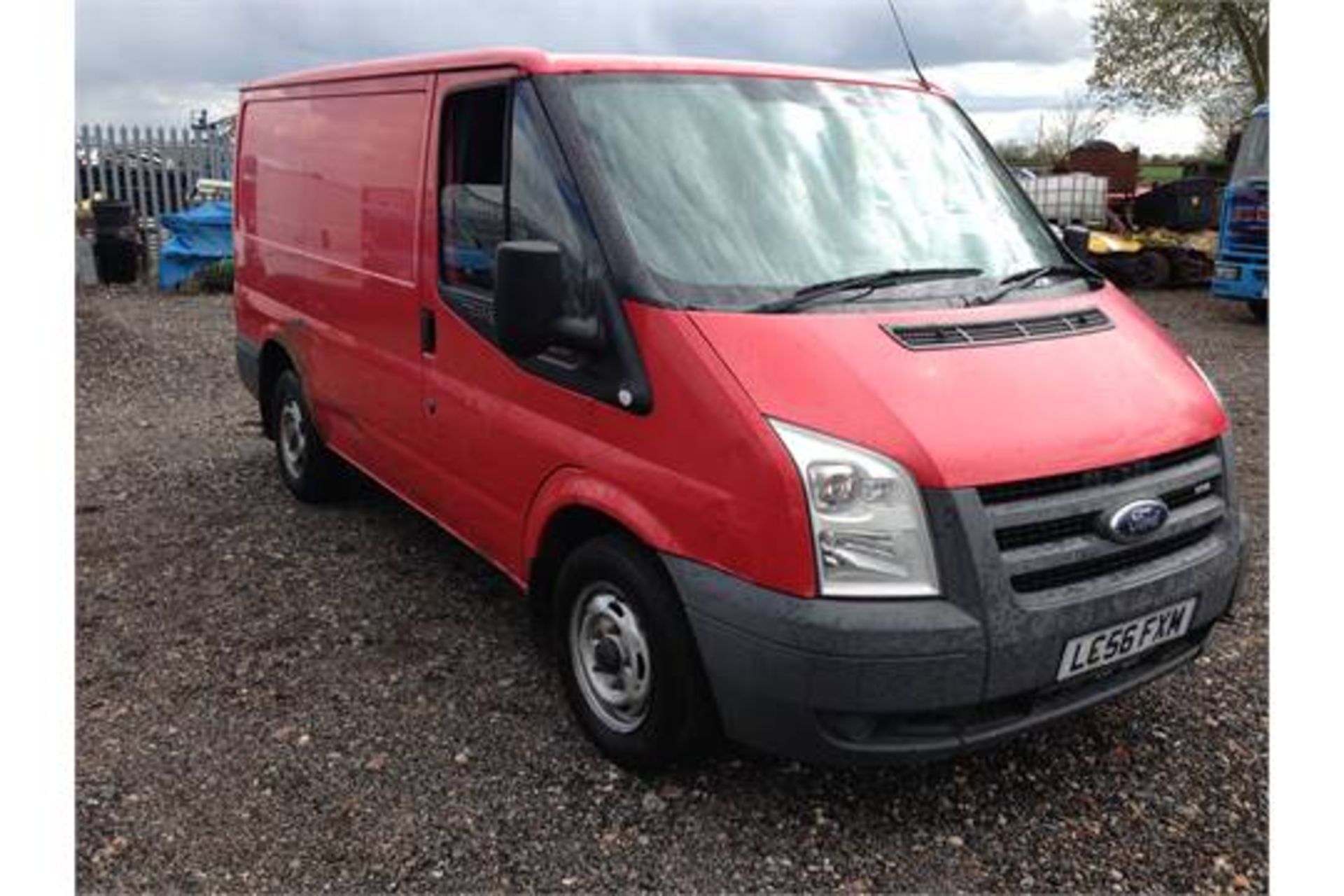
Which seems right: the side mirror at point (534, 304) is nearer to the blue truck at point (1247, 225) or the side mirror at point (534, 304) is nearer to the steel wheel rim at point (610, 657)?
the steel wheel rim at point (610, 657)

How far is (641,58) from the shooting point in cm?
364

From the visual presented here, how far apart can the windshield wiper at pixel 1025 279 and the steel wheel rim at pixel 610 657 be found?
1.38 meters

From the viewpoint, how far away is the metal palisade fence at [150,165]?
60.1 ft

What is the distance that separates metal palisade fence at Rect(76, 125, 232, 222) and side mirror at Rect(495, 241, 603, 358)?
17.1m

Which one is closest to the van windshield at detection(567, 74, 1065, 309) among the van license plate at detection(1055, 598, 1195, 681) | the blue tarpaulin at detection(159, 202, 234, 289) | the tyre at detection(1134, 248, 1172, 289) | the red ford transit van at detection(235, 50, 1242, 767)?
the red ford transit van at detection(235, 50, 1242, 767)

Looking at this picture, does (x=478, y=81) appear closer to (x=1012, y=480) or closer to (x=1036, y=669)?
(x=1012, y=480)

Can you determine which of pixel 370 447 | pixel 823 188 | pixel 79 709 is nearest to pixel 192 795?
pixel 79 709

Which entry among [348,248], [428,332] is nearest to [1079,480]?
[428,332]

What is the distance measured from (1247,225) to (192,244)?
13.8 m

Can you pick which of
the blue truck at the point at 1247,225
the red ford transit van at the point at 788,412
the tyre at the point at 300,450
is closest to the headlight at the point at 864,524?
the red ford transit van at the point at 788,412

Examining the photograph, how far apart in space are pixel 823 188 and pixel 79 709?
9.96 feet

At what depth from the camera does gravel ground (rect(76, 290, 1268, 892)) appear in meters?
3.00

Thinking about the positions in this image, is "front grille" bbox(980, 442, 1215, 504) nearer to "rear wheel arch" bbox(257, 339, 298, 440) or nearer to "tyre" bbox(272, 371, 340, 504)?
"tyre" bbox(272, 371, 340, 504)

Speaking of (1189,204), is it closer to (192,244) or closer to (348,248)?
(192,244)
